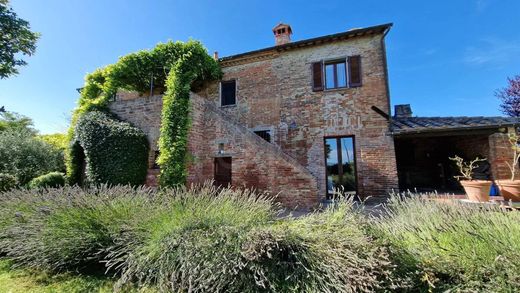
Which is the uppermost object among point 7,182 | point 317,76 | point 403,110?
point 317,76

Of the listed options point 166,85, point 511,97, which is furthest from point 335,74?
point 511,97

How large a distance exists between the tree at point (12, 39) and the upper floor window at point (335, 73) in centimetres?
1348

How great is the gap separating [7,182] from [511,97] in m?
30.2

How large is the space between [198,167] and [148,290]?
→ 5727mm

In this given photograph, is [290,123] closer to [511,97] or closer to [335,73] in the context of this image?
[335,73]

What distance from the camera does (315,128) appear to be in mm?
9469

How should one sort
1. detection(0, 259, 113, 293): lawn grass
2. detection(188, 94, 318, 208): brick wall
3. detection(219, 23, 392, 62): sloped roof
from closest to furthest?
detection(0, 259, 113, 293): lawn grass → detection(188, 94, 318, 208): brick wall → detection(219, 23, 392, 62): sloped roof

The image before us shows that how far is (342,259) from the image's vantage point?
2242 mm

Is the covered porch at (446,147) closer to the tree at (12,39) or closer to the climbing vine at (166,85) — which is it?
the climbing vine at (166,85)

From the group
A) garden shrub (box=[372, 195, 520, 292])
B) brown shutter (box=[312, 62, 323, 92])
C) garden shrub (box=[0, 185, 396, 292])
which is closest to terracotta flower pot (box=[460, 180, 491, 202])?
garden shrub (box=[372, 195, 520, 292])

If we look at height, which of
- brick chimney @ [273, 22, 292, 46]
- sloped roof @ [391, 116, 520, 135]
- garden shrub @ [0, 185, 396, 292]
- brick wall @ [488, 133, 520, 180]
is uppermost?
brick chimney @ [273, 22, 292, 46]

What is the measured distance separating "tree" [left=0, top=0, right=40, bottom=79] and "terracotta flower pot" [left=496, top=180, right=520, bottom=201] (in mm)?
17745

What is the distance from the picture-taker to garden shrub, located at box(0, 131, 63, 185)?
9.39 m

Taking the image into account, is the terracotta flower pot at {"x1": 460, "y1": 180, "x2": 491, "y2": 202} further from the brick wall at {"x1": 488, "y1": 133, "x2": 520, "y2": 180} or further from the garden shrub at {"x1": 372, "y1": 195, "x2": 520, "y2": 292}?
the brick wall at {"x1": 488, "y1": 133, "x2": 520, "y2": 180}
